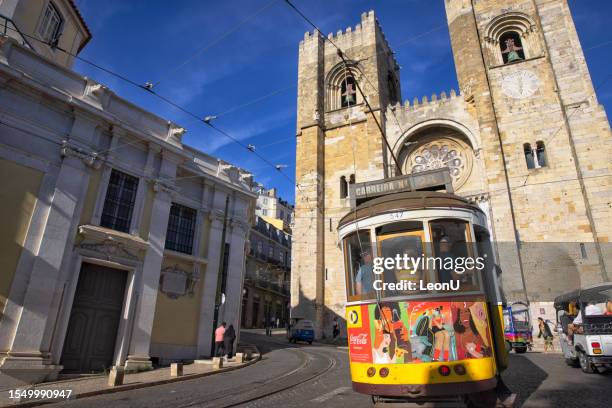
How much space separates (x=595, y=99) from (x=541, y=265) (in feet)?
31.5

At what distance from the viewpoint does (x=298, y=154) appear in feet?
94.2

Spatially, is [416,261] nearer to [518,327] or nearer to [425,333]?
[425,333]

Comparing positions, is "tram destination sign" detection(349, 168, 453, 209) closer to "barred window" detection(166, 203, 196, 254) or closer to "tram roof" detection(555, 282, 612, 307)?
"tram roof" detection(555, 282, 612, 307)

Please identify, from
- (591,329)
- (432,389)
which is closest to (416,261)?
(432,389)

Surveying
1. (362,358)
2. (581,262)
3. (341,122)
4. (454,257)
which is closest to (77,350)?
(362,358)

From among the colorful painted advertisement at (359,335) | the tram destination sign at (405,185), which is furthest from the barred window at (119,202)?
the colorful painted advertisement at (359,335)

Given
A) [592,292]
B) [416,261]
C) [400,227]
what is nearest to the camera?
[416,261]

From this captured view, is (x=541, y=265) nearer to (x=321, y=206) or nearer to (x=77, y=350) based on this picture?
(x=321, y=206)

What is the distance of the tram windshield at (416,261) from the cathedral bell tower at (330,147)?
58.3 ft

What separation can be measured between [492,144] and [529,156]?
6.75ft

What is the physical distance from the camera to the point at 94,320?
9961 millimetres

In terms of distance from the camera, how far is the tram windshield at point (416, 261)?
14.9 feet

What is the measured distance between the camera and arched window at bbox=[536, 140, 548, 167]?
2006cm

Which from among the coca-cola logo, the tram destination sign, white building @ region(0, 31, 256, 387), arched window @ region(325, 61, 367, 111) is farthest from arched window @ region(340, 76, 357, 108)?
the coca-cola logo
